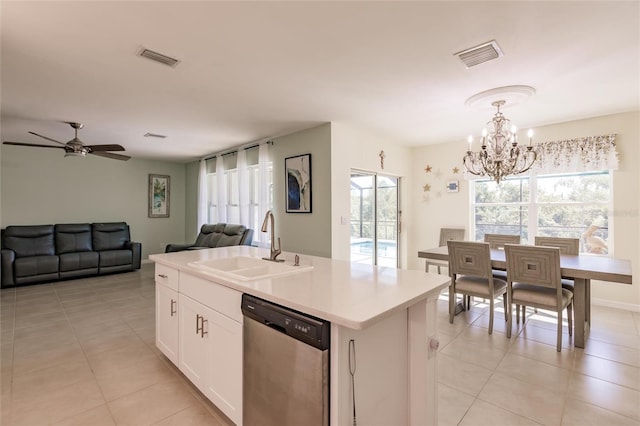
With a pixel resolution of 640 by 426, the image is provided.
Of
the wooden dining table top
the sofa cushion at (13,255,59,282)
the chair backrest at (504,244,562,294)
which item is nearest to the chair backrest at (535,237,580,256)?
the wooden dining table top

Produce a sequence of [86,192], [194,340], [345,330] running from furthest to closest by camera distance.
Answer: [86,192] < [194,340] < [345,330]

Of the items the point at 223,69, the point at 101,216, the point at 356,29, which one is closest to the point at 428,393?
the point at 356,29

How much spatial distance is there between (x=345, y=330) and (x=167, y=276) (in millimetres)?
1769

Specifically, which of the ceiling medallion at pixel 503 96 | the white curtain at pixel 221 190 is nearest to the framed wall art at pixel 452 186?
the ceiling medallion at pixel 503 96

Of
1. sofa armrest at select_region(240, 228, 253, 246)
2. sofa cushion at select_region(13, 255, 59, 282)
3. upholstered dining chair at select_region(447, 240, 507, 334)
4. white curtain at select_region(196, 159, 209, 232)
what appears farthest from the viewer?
white curtain at select_region(196, 159, 209, 232)

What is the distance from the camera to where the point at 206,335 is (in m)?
1.87

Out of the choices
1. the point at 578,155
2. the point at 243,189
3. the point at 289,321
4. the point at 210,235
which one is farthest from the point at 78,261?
the point at 578,155

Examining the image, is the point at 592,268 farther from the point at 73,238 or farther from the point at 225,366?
the point at 73,238

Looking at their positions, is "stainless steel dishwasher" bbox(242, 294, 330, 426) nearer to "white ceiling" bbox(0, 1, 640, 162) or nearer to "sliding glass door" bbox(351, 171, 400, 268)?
"white ceiling" bbox(0, 1, 640, 162)

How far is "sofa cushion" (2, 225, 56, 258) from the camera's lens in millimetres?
5062

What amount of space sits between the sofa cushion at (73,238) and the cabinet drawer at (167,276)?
447 centimetres

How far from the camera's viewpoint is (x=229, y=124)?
4211mm

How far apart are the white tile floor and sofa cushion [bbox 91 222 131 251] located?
2389 millimetres

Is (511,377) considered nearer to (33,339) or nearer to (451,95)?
(451,95)
